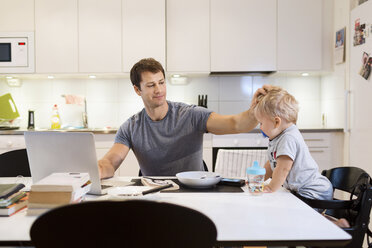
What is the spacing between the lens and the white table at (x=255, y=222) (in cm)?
85

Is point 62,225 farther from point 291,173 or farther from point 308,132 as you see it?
point 308,132

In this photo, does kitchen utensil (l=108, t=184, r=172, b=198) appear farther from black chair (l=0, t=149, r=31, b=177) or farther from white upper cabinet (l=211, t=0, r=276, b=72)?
white upper cabinet (l=211, t=0, r=276, b=72)

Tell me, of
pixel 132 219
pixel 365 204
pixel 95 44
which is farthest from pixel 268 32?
pixel 132 219

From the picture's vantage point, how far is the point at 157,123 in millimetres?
1963

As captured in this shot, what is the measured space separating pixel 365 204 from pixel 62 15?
125 inches

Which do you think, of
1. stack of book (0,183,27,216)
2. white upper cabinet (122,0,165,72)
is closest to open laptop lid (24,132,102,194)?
stack of book (0,183,27,216)

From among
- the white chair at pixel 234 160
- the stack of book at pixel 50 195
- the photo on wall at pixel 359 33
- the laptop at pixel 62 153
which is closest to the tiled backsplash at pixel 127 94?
the photo on wall at pixel 359 33

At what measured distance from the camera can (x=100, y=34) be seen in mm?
3406

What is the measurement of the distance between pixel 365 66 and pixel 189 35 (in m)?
1.60

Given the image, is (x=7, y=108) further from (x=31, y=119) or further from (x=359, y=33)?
(x=359, y=33)

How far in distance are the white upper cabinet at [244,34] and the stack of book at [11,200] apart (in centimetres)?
249

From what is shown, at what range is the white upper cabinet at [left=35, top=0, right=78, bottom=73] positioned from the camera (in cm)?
341

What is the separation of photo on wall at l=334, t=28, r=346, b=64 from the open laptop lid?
265 cm

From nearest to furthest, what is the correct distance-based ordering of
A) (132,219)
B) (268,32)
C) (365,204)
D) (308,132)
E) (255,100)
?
(132,219) → (365,204) → (255,100) → (308,132) → (268,32)
